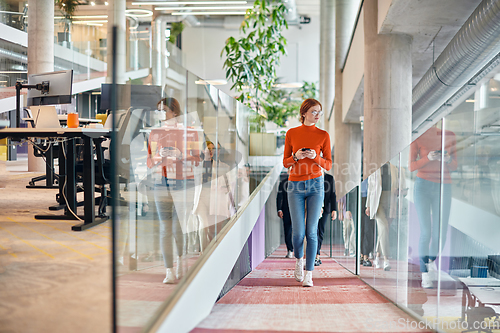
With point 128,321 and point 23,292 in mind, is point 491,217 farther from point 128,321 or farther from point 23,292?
point 23,292

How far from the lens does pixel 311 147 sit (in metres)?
3.08

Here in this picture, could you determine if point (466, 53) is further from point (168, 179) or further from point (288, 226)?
point (168, 179)

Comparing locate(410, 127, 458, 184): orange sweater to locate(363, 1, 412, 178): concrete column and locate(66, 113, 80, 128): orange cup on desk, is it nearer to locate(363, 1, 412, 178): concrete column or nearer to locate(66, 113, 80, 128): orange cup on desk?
locate(363, 1, 412, 178): concrete column

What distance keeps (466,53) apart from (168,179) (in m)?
3.89

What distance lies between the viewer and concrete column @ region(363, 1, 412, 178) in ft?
14.9

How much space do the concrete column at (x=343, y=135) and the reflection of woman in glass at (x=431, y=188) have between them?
6549 mm

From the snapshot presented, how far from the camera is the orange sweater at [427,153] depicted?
2117 mm

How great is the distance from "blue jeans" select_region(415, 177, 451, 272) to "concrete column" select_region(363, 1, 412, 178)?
2.30 metres

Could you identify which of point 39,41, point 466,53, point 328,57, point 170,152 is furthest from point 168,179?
point 328,57

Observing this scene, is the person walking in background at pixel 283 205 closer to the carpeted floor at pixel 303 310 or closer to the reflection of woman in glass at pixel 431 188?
the carpeted floor at pixel 303 310

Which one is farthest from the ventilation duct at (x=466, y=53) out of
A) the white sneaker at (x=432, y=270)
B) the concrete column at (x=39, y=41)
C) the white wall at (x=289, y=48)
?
the white wall at (x=289, y=48)

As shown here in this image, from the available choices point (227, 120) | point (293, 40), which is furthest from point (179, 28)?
point (227, 120)

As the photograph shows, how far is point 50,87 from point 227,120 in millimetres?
1992
